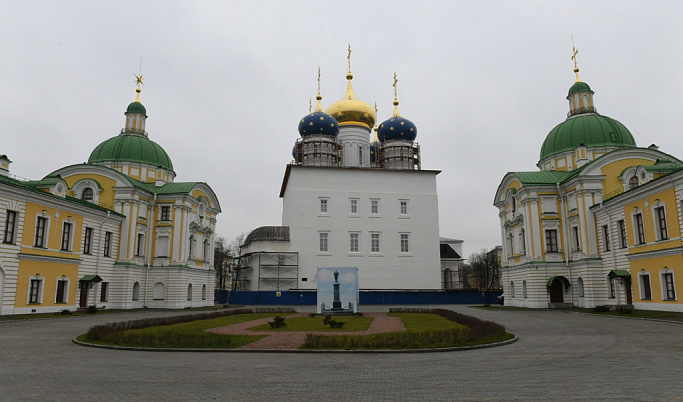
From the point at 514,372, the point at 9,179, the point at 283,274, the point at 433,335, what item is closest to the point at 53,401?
the point at 514,372

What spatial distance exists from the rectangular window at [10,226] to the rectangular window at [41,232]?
70.3 inches

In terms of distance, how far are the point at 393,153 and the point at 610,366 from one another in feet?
157

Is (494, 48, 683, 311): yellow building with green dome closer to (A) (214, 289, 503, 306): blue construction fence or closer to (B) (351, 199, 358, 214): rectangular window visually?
(A) (214, 289, 503, 306): blue construction fence

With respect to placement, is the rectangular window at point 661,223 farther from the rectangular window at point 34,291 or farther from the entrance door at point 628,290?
the rectangular window at point 34,291

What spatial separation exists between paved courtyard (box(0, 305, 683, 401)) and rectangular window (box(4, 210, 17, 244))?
1517 cm

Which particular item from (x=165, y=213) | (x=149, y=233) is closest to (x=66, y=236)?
(x=149, y=233)

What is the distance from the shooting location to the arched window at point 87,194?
128 feet

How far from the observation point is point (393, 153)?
190 ft

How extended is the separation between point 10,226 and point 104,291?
10231 mm

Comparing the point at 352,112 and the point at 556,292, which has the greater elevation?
the point at 352,112

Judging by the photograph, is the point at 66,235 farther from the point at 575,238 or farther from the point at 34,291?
the point at 575,238

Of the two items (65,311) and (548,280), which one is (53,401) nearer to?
(65,311)

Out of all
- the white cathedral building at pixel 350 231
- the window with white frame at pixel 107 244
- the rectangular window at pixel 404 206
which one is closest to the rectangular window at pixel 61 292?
the window with white frame at pixel 107 244

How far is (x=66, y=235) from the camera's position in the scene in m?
32.4
